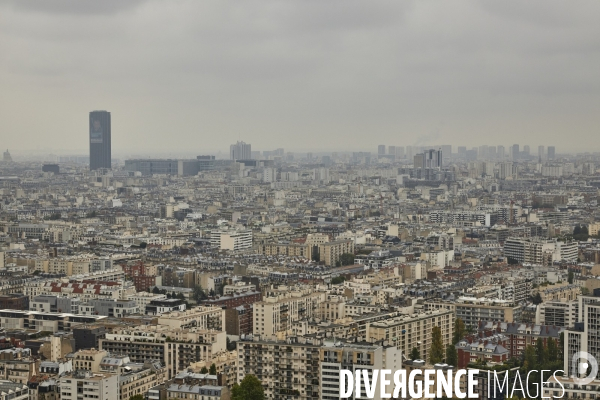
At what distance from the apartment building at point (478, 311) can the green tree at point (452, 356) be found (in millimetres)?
2127

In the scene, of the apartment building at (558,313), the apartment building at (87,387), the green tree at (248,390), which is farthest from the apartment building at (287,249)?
the apartment building at (87,387)

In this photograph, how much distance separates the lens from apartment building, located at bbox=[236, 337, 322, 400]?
36.1ft

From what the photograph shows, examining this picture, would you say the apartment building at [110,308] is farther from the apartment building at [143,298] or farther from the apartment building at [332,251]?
the apartment building at [332,251]

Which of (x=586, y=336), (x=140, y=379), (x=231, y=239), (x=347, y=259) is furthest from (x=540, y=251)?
(x=140, y=379)

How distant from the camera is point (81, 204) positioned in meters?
43.2

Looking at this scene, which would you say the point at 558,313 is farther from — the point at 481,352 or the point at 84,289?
the point at 84,289

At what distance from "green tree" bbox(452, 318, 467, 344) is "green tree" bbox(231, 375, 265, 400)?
357 cm

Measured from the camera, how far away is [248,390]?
1067 centimetres

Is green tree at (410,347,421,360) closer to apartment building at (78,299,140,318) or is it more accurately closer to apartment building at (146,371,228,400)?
apartment building at (146,371,228,400)

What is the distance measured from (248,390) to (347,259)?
1272 centimetres

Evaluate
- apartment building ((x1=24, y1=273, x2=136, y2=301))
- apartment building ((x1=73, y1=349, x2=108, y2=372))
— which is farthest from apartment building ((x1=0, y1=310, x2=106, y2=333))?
apartment building ((x1=73, y1=349, x2=108, y2=372))

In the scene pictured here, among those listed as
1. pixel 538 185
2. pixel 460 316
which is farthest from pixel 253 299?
pixel 538 185

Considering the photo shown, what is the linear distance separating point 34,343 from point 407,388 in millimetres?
4496

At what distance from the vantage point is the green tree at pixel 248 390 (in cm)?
1058
